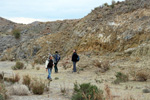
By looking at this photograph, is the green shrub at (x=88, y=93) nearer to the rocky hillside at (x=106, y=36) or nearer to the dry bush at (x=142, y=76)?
the dry bush at (x=142, y=76)

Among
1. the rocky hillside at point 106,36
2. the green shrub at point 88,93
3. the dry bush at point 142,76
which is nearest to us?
the green shrub at point 88,93

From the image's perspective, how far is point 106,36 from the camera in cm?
2266

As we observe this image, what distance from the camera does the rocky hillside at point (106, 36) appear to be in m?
19.3

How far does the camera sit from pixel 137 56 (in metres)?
17.1

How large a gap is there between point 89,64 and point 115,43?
4.31 meters

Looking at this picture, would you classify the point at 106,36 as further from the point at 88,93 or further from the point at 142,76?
the point at 88,93

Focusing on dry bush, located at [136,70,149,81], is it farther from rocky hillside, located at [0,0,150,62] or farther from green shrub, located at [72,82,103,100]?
rocky hillside, located at [0,0,150,62]

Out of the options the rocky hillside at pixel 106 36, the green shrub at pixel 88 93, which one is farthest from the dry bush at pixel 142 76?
the rocky hillside at pixel 106 36

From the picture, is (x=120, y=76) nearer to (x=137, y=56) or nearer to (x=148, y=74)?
(x=148, y=74)

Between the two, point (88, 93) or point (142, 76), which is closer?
point (88, 93)

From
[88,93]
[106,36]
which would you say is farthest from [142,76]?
[106,36]

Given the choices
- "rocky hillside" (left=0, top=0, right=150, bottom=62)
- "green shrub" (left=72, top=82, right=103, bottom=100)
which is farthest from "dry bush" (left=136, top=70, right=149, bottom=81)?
"rocky hillside" (left=0, top=0, right=150, bottom=62)

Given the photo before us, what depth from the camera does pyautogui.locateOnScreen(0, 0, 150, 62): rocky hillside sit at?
19.3m

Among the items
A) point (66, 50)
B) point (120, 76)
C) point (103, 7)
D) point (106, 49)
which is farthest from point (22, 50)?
point (120, 76)
